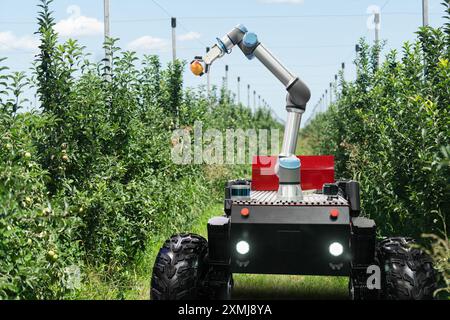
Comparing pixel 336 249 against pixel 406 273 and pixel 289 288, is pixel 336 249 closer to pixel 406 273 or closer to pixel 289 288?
pixel 406 273

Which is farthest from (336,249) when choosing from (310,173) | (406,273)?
(310,173)

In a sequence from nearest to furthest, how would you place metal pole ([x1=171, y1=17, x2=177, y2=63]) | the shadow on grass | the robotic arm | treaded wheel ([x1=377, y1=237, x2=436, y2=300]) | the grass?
the robotic arm
treaded wheel ([x1=377, y1=237, x2=436, y2=300])
the grass
the shadow on grass
metal pole ([x1=171, y1=17, x2=177, y2=63])

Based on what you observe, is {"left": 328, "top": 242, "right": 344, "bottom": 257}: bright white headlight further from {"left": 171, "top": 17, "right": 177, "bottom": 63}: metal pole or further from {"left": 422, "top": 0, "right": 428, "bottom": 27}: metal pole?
{"left": 171, "top": 17, "right": 177, "bottom": 63}: metal pole

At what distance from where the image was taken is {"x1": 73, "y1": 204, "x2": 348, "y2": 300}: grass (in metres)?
6.51

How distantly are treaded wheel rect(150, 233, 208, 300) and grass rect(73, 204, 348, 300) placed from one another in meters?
1.36

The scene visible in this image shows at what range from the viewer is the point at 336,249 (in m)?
4.59

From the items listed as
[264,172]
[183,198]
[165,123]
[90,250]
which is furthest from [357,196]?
[165,123]

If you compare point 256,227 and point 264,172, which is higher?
point 264,172

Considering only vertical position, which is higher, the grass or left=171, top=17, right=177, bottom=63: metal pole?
left=171, top=17, right=177, bottom=63: metal pole

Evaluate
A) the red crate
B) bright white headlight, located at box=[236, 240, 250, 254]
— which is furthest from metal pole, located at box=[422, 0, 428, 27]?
bright white headlight, located at box=[236, 240, 250, 254]
